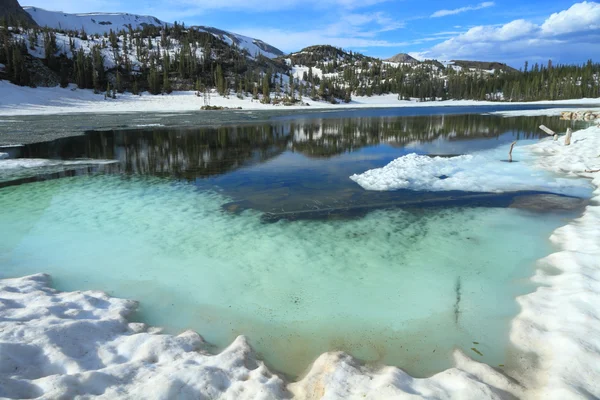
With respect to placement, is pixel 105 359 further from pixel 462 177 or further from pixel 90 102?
pixel 90 102

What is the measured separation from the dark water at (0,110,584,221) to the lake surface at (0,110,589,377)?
144 millimetres

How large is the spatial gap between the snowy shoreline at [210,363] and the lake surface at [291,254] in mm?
340

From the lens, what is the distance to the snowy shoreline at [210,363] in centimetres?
398

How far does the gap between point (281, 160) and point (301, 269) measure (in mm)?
13072

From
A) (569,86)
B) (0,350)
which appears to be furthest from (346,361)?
(569,86)

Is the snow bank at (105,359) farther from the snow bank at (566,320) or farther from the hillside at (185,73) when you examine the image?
the hillside at (185,73)

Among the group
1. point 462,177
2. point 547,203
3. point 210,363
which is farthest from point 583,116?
point 210,363

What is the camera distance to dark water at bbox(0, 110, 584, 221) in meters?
12.2

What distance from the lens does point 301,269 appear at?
7562 millimetres

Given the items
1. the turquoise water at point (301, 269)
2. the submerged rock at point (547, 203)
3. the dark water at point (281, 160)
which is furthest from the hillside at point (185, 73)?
the submerged rock at point (547, 203)

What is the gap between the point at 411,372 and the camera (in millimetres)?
4645

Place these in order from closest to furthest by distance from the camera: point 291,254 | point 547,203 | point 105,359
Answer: point 105,359, point 291,254, point 547,203

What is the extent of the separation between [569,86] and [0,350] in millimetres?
155711

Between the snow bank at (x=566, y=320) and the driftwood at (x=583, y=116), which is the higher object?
the driftwood at (x=583, y=116)
